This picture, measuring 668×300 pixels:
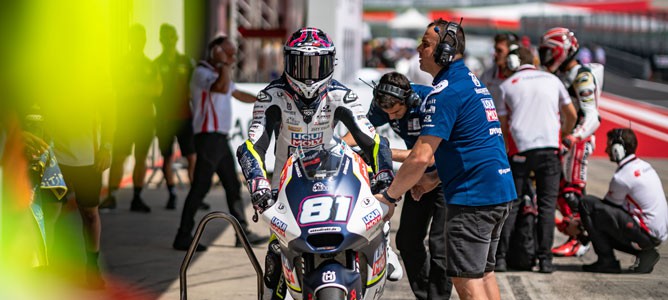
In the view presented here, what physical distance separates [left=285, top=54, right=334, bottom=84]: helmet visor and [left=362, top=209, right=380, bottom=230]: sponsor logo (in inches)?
46.9

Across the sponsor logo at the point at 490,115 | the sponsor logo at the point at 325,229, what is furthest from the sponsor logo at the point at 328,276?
the sponsor logo at the point at 490,115

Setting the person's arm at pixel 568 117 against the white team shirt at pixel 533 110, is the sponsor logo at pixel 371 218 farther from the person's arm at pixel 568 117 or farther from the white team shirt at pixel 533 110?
the person's arm at pixel 568 117

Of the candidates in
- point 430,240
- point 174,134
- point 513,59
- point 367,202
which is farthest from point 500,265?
point 174,134

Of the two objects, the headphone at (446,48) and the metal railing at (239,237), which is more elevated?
the headphone at (446,48)

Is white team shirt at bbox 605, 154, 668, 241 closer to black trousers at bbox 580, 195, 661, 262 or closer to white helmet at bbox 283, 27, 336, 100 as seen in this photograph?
black trousers at bbox 580, 195, 661, 262

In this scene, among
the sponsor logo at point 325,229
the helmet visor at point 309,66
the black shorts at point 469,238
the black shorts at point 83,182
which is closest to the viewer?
the sponsor logo at point 325,229

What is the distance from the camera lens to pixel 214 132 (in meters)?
9.89

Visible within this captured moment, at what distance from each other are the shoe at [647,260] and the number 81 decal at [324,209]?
4.37m

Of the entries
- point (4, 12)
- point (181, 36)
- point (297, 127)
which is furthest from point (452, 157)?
point (181, 36)

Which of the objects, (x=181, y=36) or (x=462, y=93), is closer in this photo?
(x=462, y=93)

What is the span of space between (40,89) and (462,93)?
12.8ft

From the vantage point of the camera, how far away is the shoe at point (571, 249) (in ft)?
31.7

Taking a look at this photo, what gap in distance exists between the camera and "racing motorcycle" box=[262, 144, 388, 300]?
5094mm

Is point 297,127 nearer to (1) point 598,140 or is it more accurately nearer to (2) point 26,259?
(2) point 26,259
